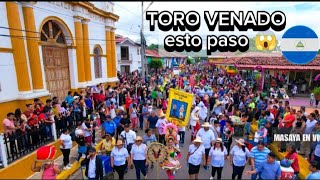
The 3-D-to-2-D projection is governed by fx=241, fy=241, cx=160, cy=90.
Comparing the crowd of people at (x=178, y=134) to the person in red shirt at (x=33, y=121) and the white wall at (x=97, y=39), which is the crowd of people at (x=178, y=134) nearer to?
the person in red shirt at (x=33, y=121)

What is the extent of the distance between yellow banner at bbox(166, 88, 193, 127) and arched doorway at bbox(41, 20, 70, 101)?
729cm

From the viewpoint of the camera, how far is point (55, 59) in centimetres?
1284

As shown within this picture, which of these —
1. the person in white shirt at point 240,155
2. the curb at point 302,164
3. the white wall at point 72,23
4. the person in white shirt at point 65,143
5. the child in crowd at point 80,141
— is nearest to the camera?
the person in white shirt at point 240,155

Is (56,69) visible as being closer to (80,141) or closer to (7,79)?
(7,79)

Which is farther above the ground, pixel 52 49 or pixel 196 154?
pixel 52 49

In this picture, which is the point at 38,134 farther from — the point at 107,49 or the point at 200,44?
the point at 107,49

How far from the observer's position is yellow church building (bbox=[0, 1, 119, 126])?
938cm

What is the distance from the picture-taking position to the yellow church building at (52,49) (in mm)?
9375

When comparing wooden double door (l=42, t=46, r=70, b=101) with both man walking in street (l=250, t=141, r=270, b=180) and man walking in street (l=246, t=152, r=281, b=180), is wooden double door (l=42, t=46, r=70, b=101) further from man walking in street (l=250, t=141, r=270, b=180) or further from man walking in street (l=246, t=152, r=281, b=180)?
man walking in street (l=246, t=152, r=281, b=180)

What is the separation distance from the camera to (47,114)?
26.8 feet

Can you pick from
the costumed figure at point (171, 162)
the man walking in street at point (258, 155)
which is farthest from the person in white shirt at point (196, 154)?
the man walking in street at point (258, 155)

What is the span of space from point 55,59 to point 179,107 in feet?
26.8

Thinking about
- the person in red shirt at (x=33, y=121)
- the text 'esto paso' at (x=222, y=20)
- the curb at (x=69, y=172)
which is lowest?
the curb at (x=69, y=172)

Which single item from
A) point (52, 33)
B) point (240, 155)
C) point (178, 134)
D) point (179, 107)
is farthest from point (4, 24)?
point (240, 155)
